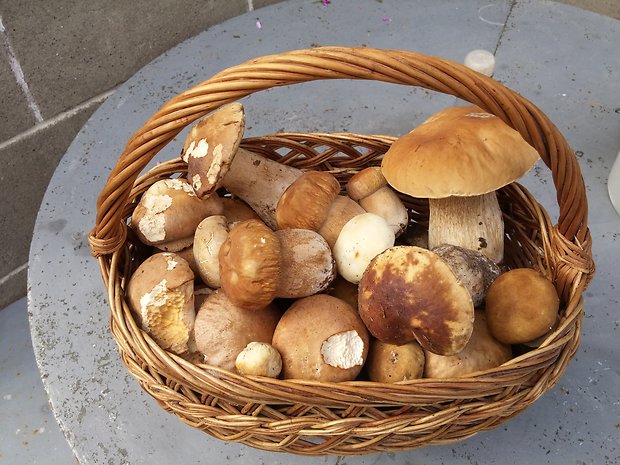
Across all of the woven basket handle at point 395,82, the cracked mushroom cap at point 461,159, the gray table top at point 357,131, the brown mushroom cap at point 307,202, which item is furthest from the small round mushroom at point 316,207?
the gray table top at point 357,131

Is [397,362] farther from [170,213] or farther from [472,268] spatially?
[170,213]

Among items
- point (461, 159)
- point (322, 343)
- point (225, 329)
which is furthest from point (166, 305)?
point (461, 159)

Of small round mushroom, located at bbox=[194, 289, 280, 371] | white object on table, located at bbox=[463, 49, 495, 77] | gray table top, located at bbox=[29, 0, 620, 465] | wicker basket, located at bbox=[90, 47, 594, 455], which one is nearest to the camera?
wicker basket, located at bbox=[90, 47, 594, 455]

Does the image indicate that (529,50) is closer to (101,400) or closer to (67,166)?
(67,166)

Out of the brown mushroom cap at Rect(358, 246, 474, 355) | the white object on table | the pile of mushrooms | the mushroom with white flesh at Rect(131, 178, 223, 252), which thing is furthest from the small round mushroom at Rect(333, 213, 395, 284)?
the white object on table

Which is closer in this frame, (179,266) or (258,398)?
(258,398)

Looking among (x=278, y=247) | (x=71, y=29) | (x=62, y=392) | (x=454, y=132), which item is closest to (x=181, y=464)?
(x=62, y=392)

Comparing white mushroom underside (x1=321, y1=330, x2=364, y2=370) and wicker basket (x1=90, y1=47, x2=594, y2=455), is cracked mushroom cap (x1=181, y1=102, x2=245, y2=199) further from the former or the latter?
white mushroom underside (x1=321, y1=330, x2=364, y2=370)
